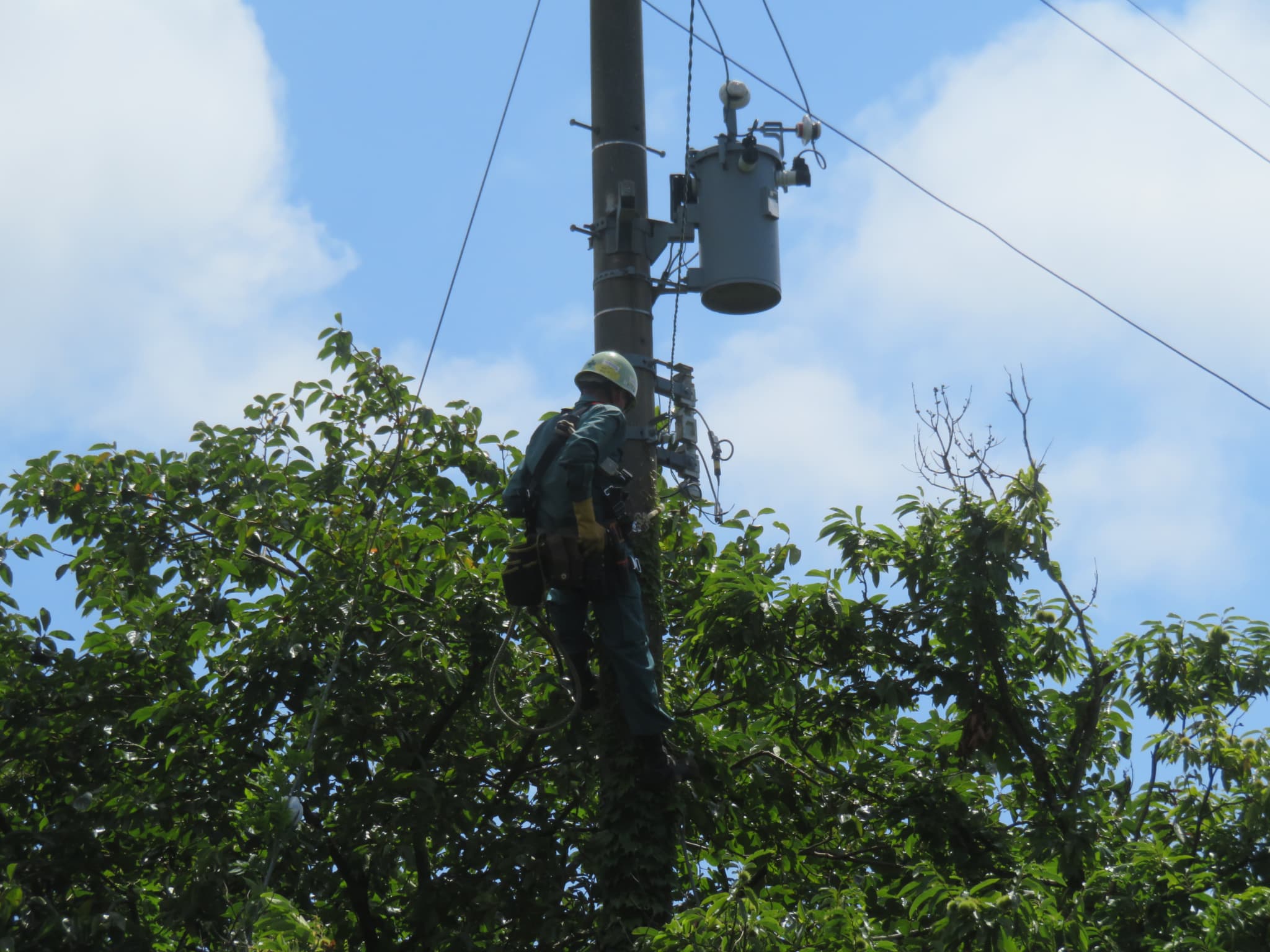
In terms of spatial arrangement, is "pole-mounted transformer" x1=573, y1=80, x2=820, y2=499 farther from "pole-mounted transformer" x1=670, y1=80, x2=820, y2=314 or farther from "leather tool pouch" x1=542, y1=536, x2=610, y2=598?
A: "leather tool pouch" x1=542, y1=536, x2=610, y2=598

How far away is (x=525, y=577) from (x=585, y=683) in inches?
23.5

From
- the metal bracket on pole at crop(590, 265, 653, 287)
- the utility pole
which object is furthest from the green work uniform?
the metal bracket on pole at crop(590, 265, 653, 287)

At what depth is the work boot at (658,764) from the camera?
596 cm

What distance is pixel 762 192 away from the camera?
730 cm

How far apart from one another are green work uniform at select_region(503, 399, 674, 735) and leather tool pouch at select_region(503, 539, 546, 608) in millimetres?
67

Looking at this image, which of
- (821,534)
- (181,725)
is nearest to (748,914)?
(821,534)

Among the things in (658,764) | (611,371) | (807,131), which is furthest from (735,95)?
(658,764)

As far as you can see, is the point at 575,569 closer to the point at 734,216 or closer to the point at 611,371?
the point at 611,371

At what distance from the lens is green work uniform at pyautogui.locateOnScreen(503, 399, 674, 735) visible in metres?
5.92

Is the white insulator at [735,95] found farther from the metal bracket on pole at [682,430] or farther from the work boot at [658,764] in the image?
the work boot at [658,764]

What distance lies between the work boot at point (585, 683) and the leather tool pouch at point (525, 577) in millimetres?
312

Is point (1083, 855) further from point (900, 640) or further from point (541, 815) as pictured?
point (541, 815)

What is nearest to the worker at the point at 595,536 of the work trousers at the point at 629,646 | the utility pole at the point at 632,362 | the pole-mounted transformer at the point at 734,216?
the work trousers at the point at 629,646

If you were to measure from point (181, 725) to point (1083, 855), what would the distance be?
5.05 metres
